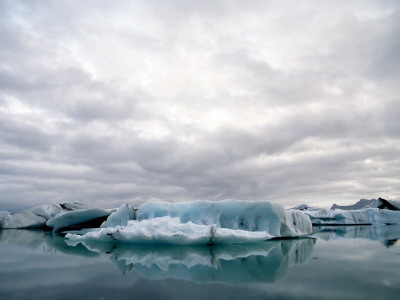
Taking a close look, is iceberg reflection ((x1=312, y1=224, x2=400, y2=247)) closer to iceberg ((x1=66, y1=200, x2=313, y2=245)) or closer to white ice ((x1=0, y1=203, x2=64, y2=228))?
iceberg ((x1=66, y1=200, x2=313, y2=245))

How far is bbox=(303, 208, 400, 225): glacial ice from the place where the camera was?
14.9 metres

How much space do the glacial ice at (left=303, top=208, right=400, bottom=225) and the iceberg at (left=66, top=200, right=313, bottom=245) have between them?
8270mm

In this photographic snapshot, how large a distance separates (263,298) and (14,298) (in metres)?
1.59

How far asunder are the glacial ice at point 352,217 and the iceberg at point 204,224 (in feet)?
27.1

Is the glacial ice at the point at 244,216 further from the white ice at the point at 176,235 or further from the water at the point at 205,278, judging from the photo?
the water at the point at 205,278

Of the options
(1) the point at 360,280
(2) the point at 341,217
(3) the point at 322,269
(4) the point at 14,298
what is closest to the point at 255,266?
(3) the point at 322,269

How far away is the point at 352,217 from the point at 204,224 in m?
12.0

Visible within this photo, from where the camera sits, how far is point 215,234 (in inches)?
193

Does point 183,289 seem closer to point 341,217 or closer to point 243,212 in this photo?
point 243,212

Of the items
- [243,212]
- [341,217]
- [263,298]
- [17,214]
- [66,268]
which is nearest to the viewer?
[263,298]

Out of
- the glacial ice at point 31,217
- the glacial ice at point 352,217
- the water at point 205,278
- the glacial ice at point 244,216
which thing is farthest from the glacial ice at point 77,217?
the glacial ice at point 352,217

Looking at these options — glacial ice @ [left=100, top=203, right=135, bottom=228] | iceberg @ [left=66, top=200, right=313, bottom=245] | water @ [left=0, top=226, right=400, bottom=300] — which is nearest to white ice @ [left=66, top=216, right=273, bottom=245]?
iceberg @ [left=66, top=200, right=313, bottom=245]

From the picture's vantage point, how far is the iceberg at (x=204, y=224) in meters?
4.96

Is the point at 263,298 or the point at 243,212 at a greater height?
the point at 243,212
